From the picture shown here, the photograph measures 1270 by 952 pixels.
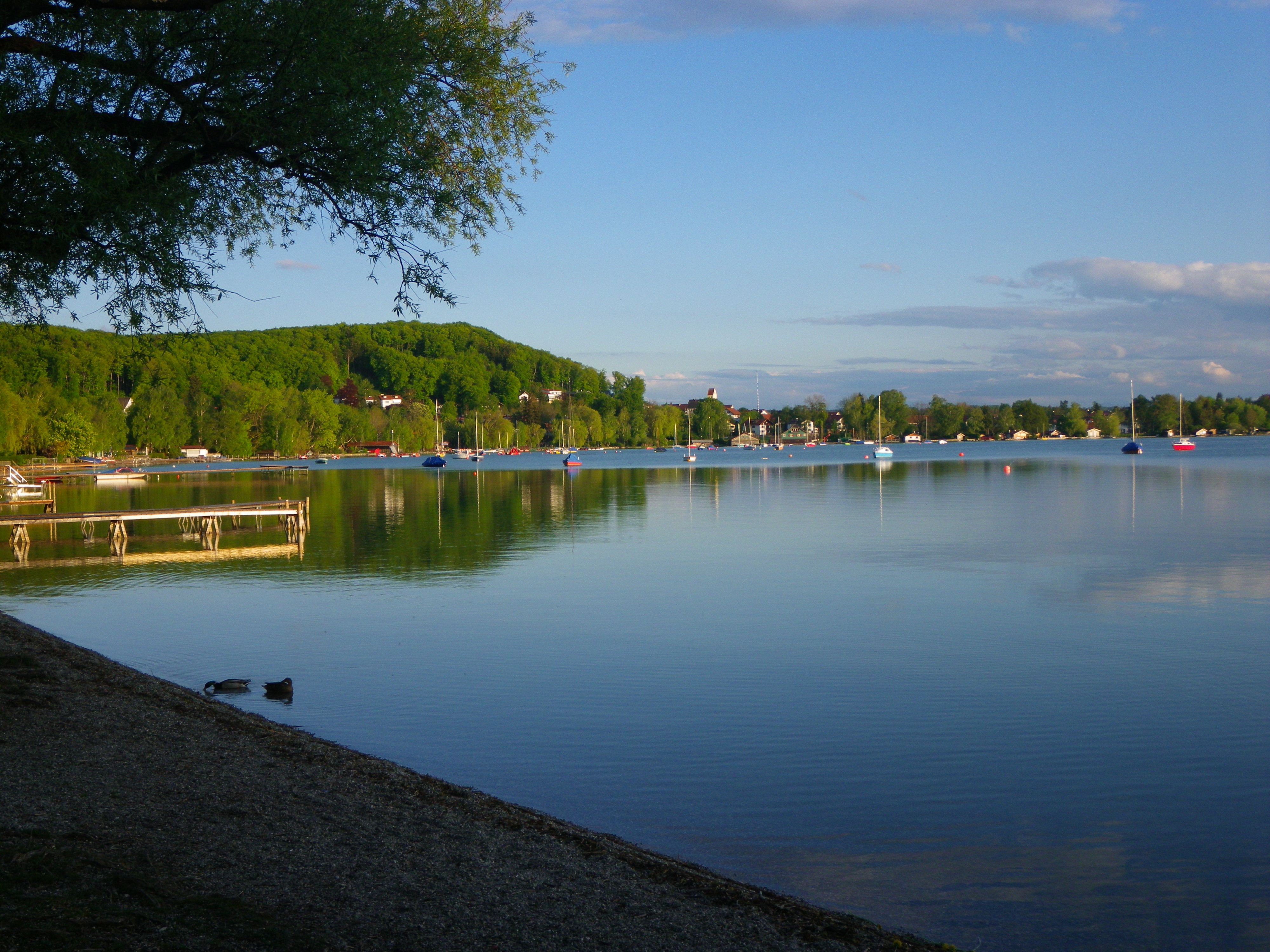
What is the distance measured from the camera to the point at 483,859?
7523mm

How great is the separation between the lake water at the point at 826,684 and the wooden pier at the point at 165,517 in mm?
839

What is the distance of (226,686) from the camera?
14.8 metres

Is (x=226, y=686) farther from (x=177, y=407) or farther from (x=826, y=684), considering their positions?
(x=177, y=407)

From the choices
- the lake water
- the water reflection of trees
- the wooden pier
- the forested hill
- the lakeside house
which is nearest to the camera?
the lake water

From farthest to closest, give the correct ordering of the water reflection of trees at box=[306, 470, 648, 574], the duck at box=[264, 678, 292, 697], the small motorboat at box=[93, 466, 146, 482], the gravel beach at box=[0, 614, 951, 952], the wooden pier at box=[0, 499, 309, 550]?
1. the small motorboat at box=[93, 466, 146, 482]
2. the wooden pier at box=[0, 499, 309, 550]
3. the water reflection of trees at box=[306, 470, 648, 574]
4. the duck at box=[264, 678, 292, 697]
5. the gravel beach at box=[0, 614, 951, 952]

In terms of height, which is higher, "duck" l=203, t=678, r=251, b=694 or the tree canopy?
the tree canopy

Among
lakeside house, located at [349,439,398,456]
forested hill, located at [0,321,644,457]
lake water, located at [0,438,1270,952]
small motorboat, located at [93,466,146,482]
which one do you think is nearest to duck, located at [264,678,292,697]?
lake water, located at [0,438,1270,952]

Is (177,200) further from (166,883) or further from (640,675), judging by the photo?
(640,675)

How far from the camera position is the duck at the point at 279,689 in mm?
14523

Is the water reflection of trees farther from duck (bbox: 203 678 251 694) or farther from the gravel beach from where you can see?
the gravel beach

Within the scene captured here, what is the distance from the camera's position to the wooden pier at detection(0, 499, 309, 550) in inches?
1457

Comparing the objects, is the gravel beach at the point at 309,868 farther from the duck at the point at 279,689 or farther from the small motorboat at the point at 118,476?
the small motorboat at the point at 118,476

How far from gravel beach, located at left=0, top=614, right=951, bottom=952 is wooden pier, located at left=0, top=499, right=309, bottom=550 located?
96.9 feet

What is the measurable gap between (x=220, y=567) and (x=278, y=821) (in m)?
25.0
